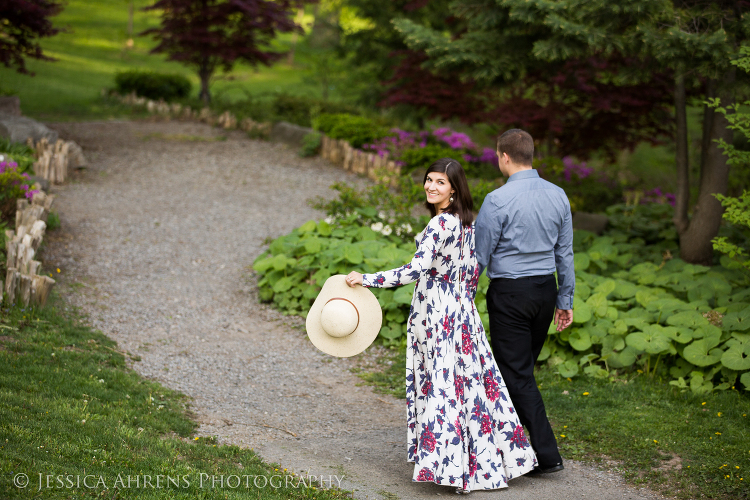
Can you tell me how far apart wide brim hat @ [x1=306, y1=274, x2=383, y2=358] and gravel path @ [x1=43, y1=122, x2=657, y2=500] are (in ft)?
2.26

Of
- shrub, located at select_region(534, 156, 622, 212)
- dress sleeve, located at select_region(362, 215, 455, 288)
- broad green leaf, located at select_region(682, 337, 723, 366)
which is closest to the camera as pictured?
dress sleeve, located at select_region(362, 215, 455, 288)

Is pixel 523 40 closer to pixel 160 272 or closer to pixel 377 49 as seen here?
pixel 160 272

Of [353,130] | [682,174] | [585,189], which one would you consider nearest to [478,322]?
[682,174]

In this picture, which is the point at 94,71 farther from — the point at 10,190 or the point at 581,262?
the point at 581,262

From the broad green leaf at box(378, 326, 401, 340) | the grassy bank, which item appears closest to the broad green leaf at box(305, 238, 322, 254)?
the broad green leaf at box(378, 326, 401, 340)

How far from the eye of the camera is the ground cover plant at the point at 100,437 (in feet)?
8.81

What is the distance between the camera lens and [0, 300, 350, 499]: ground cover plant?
269 centimetres

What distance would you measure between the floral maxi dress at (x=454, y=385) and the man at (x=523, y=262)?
76 millimetres

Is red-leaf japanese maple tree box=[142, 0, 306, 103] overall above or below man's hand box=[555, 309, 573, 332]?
above

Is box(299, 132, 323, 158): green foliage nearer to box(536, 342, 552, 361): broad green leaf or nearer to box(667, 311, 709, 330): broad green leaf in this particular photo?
box(536, 342, 552, 361): broad green leaf

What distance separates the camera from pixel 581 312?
199 inches

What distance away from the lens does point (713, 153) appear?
6750 millimetres

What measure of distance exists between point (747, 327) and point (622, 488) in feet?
6.14

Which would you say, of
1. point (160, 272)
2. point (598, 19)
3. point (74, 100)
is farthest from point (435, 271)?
point (74, 100)
